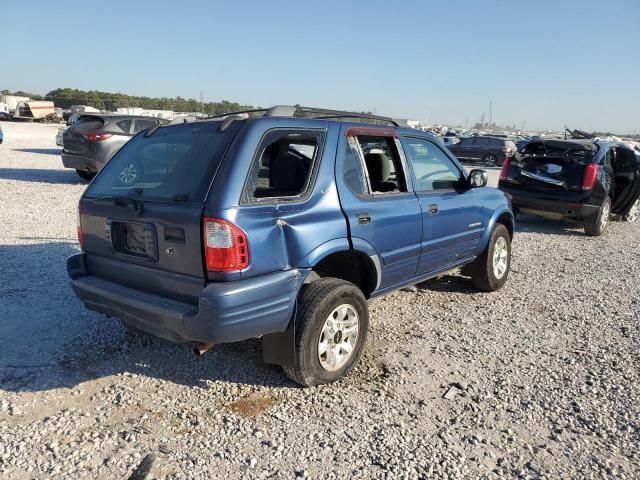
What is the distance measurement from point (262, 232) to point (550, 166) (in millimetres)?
7518

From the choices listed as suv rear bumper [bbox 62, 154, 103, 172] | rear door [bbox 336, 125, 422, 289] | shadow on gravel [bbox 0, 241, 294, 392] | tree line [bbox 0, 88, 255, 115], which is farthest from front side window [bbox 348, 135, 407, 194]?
tree line [bbox 0, 88, 255, 115]

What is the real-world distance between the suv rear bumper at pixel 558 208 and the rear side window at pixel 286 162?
21.7 feet

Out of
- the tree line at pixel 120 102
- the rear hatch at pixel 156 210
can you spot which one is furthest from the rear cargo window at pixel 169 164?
the tree line at pixel 120 102

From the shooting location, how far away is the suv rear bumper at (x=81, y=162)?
11523 millimetres

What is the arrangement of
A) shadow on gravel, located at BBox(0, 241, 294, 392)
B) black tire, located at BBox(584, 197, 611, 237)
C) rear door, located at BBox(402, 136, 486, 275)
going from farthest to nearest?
1. black tire, located at BBox(584, 197, 611, 237)
2. rear door, located at BBox(402, 136, 486, 275)
3. shadow on gravel, located at BBox(0, 241, 294, 392)

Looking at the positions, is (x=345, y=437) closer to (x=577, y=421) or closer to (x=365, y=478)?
(x=365, y=478)

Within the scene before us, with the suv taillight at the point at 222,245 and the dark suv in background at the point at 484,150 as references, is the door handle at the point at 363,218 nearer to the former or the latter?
the suv taillight at the point at 222,245

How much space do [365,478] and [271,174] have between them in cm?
199

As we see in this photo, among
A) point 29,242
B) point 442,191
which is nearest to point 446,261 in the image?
point 442,191

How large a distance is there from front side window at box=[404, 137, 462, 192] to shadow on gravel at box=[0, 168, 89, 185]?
10.4 m

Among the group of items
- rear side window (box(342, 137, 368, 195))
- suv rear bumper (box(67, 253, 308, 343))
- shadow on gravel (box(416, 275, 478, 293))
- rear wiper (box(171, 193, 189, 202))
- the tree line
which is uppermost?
the tree line

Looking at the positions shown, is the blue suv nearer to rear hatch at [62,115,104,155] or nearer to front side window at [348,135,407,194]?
front side window at [348,135,407,194]

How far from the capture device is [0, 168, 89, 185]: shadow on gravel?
41.0 feet

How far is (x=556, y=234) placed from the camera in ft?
30.0
